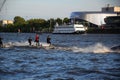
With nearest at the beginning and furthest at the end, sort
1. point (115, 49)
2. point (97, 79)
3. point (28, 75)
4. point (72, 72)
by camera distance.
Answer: point (97, 79) → point (28, 75) → point (72, 72) → point (115, 49)

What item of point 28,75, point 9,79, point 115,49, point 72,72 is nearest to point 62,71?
point 72,72

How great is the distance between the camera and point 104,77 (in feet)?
85.0

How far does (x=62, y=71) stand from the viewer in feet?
96.5

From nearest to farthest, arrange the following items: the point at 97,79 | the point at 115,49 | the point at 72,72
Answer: the point at 97,79 → the point at 72,72 → the point at 115,49

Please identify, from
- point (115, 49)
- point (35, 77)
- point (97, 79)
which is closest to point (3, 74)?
point (35, 77)

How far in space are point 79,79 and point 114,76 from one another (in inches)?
107

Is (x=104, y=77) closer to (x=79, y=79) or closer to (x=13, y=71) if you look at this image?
(x=79, y=79)

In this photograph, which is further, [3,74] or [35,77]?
[3,74]

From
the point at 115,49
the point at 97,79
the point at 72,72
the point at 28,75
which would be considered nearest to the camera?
the point at 97,79

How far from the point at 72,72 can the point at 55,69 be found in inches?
87.7

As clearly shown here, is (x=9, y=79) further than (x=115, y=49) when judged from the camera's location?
No

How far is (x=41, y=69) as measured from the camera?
30.8 metres

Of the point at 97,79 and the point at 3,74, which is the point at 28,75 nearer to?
the point at 3,74

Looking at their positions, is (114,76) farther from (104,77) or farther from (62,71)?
(62,71)
